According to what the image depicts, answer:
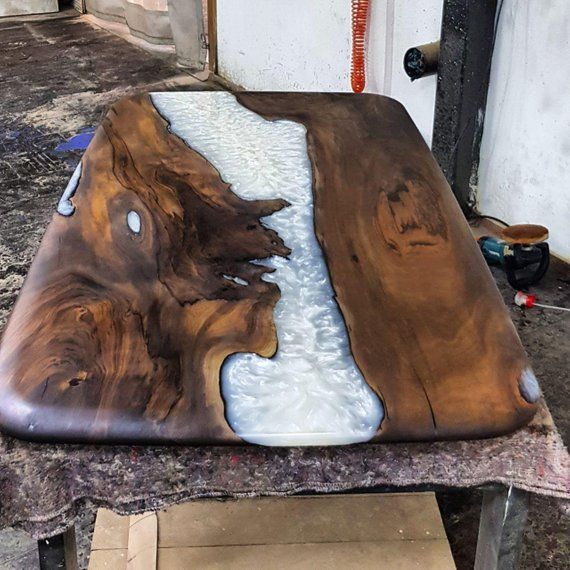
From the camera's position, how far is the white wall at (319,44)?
1707 mm

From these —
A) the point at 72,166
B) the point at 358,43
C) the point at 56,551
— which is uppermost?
the point at 358,43

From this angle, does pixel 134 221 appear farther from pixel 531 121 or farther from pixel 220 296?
pixel 531 121

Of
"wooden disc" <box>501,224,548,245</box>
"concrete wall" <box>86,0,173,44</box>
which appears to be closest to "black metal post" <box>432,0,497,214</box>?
"wooden disc" <box>501,224,548,245</box>

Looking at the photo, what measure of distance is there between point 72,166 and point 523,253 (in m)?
1.26

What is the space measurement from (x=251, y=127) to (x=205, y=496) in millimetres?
500

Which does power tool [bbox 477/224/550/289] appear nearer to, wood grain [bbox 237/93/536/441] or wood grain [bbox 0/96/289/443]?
wood grain [bbox 237/93/536/441]

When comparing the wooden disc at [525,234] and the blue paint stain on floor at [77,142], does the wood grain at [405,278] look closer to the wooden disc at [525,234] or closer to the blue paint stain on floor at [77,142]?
the wooden disc at [525,234]

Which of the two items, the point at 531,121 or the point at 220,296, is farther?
the point at 531,121

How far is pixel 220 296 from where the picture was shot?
679mm

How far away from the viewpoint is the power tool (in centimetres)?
146

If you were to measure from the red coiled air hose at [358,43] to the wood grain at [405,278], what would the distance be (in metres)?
0.90

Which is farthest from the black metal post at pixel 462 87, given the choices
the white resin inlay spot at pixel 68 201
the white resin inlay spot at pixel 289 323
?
the white resin inlay spot at pixel 68 201

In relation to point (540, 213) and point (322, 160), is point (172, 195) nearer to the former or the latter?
point (322, 160)

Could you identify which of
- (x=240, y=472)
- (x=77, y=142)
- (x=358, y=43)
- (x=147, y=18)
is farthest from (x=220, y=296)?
(x=147, y=18)
